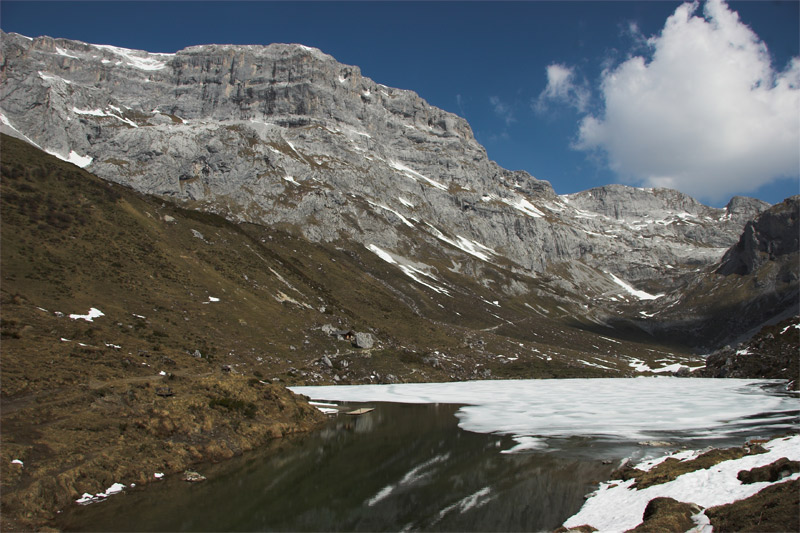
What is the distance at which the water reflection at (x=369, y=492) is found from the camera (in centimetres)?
2058

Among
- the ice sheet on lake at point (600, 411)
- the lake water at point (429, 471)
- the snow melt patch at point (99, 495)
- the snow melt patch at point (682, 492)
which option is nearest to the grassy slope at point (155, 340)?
the snow melt patch at point (99, 495)

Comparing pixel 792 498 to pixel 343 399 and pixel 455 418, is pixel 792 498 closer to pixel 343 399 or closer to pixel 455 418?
pixel 455 418

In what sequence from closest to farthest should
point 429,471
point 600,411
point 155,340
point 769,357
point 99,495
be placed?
point 99,495 < point 429,471 < point 600,411 < point 155,340 < point 769,357

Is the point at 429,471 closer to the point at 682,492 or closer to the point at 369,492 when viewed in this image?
the point at 369,492

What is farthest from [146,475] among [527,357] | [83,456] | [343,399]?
[527,357]

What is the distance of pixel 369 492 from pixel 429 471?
549cm

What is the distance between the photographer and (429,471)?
2933 centimetres

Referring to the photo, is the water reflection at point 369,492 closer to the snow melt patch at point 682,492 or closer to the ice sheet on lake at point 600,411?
the snow melt patch at point 682,492

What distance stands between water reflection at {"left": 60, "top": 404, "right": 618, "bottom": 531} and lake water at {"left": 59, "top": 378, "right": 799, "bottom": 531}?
0.08m

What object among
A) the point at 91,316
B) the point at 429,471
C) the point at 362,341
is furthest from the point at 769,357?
the point at 91,316

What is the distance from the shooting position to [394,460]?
32.2m

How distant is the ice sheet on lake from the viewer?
4088cm

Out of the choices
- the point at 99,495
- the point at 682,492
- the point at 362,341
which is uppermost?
the point at 362,341

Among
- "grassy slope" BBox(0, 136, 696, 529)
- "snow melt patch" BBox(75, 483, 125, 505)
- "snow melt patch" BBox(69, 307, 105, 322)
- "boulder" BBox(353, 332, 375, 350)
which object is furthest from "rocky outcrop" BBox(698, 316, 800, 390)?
"snow melt patch" BBox(69, 307, 105, 322)
